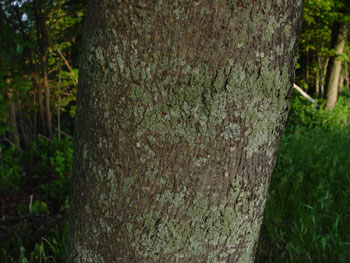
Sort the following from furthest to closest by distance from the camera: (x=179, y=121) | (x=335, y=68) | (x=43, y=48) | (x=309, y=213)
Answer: (x=335, y=68)
(x=43, y=48)
(x=309, y=213)
(x=179, y=121)

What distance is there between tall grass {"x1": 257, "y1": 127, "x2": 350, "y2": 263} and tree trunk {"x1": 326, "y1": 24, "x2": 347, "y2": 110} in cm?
417

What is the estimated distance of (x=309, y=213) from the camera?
2650mm

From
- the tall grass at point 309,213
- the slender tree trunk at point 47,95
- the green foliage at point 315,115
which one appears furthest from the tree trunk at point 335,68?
the slender tree trunk at point 47,95

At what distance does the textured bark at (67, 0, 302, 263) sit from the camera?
29.6 inches

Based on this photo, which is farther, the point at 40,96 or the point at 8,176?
the point at 40,96

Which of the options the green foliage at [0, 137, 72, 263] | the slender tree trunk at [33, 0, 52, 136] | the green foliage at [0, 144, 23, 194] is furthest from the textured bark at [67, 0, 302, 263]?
the slender tree trunk at [33, 0, 52, 136]

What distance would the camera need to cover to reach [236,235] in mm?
917

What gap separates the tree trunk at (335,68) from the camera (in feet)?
23.8

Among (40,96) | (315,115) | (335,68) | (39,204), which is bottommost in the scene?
(39,204)

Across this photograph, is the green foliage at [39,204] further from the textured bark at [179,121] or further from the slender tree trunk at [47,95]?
the textured bark at [179,121]

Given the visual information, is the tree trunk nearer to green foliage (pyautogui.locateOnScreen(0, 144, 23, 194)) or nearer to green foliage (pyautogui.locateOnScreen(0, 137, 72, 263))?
green foliage (pyautogui.locateOnScreen(0, 137, 72, 263))

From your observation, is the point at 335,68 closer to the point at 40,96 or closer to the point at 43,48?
Answer: the point at 43,48

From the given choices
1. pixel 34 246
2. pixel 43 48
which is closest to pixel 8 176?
pixel 34 246

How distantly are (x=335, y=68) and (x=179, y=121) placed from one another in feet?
25.7
